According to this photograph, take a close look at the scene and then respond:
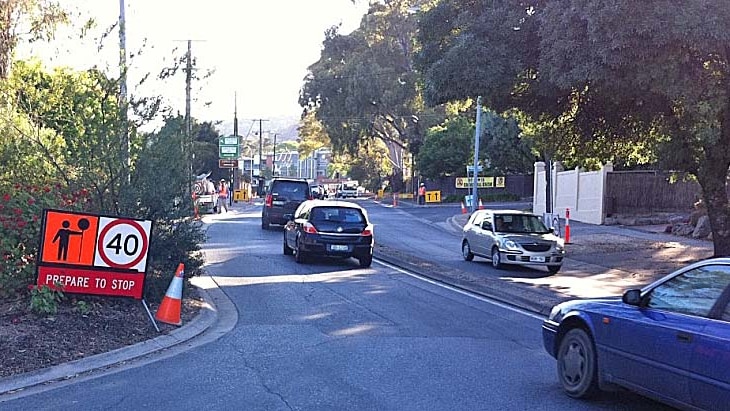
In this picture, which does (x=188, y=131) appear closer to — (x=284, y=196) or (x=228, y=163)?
(x=284, y=196)

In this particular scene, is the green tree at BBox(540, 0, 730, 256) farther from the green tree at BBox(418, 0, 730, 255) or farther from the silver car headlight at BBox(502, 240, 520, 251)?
the silver car headlight at BBox(502, 240, 520, 251)

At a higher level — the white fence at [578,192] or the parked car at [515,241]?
the white fence at [578,192]

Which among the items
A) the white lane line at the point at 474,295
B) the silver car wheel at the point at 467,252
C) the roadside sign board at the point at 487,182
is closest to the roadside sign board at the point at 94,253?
the white lane line at the point at 474,295

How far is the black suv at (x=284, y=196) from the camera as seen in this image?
31.5m

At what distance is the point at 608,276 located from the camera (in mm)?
21078

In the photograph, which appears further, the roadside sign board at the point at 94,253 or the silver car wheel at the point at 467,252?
the silver car wheel at the point at 467,252

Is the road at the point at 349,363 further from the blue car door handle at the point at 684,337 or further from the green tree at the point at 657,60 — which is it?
the green tree at the point at 657,60

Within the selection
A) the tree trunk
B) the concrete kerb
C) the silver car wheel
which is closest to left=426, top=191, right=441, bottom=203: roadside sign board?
the silver car wheel

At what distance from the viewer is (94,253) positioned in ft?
35.6

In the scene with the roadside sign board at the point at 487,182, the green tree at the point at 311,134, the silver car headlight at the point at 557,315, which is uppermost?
the green tree at the point at 311,134

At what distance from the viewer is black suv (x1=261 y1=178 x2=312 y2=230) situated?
104 ft

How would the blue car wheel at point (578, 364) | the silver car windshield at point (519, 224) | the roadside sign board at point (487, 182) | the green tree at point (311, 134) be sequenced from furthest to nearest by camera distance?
the green tree at point (311, 134) < the roadside sign board at point (487, 182) < the silver car windshield at point (519, 224) < the blue car wheel at point (578, 364)

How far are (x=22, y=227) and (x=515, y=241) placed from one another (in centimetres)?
1261

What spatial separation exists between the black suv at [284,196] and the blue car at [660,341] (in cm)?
2357
